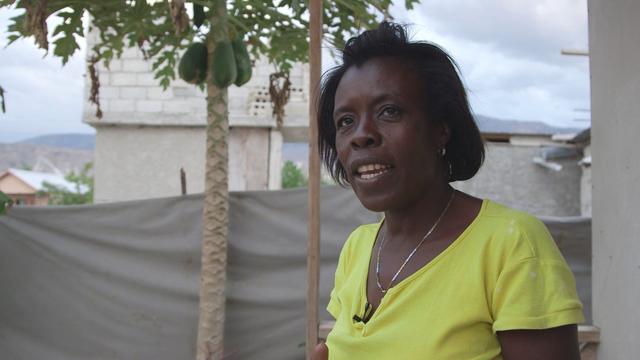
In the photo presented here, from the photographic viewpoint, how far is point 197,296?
14.2ft

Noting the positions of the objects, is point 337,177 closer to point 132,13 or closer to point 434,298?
point 434,298

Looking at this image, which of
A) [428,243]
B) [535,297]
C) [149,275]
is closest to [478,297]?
[535,297]

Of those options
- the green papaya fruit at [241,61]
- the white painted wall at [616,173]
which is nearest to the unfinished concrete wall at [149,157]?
the green papaya fruit at [241,61]

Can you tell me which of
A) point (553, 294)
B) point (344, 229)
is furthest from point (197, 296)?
point (553, 294)

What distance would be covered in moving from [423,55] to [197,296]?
3.41m

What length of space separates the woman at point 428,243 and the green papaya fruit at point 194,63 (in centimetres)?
254

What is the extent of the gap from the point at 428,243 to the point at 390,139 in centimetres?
23

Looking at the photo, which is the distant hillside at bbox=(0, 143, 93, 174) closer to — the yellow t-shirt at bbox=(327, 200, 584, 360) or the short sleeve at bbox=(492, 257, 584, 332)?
the yellow t-shirt at bbox=(327, 200, 584, 360)

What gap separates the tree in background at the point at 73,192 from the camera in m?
20.6

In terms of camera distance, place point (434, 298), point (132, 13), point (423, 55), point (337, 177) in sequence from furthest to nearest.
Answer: point (132, 13) < point (337, 177) < point (423, 55) < point (434, 298)

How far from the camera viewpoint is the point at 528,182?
11.7 metres

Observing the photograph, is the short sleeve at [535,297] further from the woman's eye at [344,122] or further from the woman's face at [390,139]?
the woman's eye at [344,122]

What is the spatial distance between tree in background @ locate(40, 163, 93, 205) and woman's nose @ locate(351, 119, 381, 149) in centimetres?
1956

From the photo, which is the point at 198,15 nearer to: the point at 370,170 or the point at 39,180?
the point at 370,170
